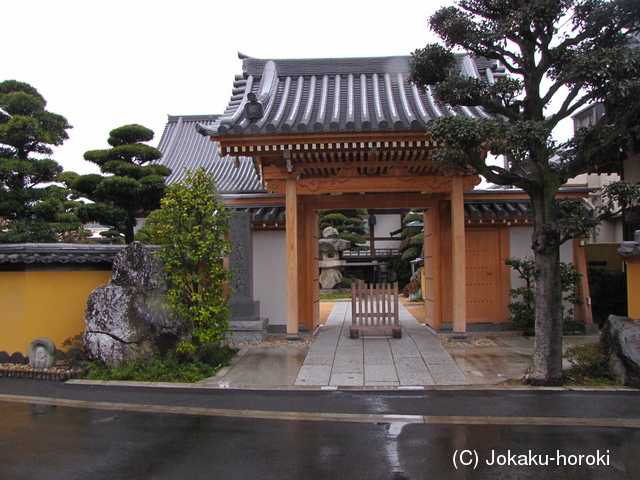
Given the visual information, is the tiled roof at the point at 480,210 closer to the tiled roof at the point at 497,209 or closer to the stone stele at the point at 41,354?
the tiled roof at the point at 497,209

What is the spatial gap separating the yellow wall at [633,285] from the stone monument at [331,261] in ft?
58.2

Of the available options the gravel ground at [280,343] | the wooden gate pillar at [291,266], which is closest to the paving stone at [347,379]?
the gravel ground at [280,343]

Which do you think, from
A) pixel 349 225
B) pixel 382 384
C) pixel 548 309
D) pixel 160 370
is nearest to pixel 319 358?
pixel 382 384

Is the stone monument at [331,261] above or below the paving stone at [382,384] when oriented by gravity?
→ above

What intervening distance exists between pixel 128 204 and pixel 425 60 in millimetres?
8917

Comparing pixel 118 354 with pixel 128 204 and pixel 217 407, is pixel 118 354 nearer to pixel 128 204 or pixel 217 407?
pixel 217 407

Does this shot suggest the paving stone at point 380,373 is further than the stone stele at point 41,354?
No

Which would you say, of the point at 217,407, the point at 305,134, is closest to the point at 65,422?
the point at 217,407

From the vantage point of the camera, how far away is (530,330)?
992cm

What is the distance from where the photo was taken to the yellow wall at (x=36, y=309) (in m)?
8.15

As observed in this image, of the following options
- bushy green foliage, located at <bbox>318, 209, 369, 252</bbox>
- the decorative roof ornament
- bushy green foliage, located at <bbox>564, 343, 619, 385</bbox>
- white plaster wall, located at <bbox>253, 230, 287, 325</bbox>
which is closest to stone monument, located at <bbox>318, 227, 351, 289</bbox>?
bushy green foliage, located at <bbox>318, 209, 369, 252</bbox>

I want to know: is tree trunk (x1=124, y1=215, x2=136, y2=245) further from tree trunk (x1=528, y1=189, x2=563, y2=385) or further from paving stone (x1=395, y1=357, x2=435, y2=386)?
tree trunk (x1=528, y1=189, x2=563, y2=385)

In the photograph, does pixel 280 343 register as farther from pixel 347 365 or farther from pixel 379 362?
pixel 379 362

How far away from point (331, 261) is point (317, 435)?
20.0m
